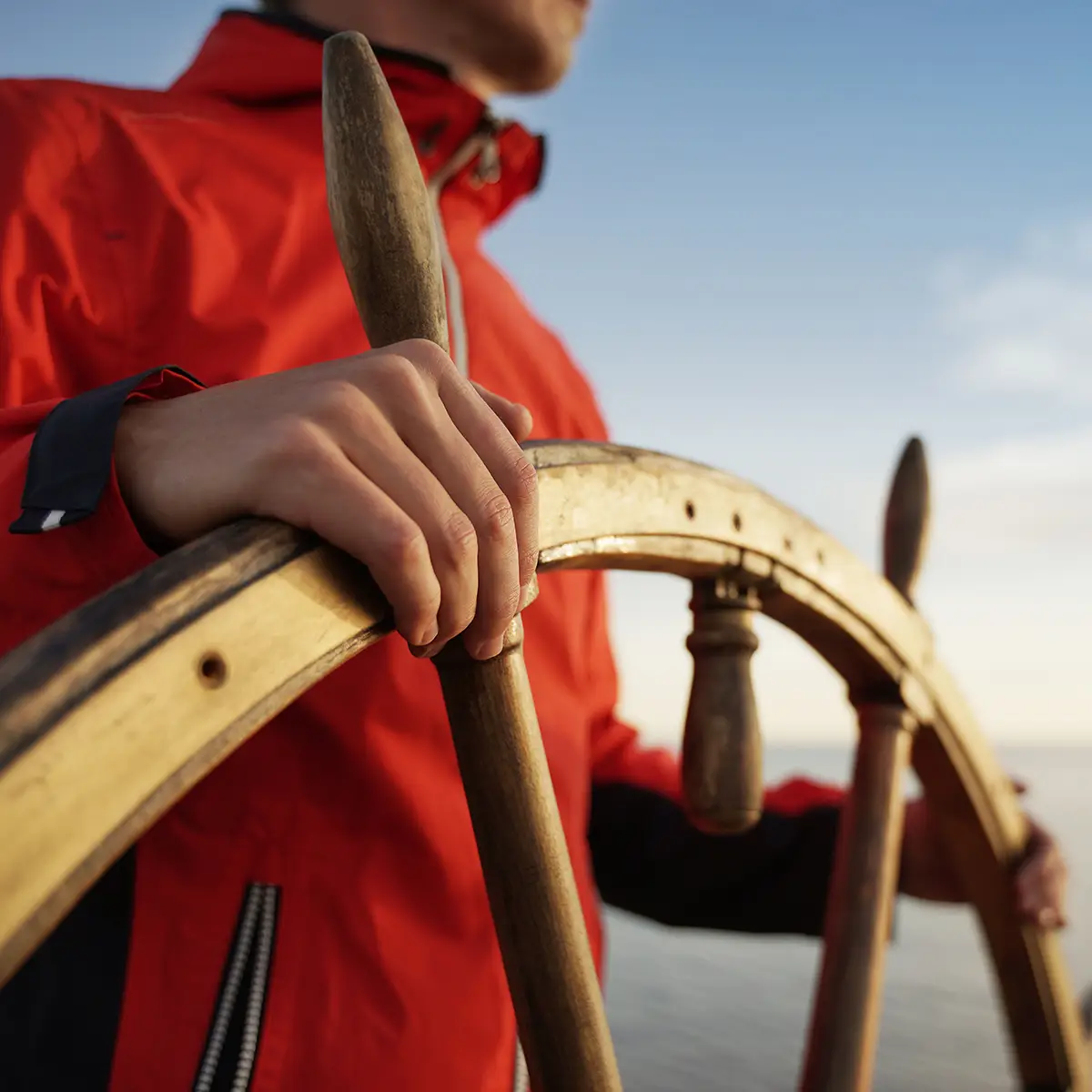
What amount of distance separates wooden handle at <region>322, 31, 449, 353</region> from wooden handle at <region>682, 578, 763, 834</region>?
1.08 feet

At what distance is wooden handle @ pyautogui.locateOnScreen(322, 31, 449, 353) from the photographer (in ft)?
1.35

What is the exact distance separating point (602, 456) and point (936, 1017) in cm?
404

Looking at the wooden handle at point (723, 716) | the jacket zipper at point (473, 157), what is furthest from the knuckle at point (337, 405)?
the jacket zipper at point (473, 157)

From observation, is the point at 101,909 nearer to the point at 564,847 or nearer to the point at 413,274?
the point at 564,847

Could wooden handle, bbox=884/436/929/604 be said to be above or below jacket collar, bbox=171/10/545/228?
below

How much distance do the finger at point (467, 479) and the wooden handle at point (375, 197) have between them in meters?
0.06

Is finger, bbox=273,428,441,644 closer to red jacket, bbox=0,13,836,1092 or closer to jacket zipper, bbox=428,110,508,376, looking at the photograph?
red jacket, bbox=0,13,836,1092

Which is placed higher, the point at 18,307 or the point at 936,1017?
the point at 18,307

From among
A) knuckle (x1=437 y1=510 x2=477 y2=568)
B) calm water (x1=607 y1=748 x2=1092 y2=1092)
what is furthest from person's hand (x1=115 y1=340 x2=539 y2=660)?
calm water (x1=607 y1=748 x2=1092 y2=1092)

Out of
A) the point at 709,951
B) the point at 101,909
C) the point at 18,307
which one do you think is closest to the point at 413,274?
the point at 18,307

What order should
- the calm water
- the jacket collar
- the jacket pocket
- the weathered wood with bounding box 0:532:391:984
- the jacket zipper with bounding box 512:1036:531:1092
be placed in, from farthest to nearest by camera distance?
the calm water
the jacket collar
the jacket zipper with bounding box 512:1036:531:1092
the jacket pocket
the weathered wood with bounding box 0:532:391:984

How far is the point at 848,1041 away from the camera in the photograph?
2.63ft

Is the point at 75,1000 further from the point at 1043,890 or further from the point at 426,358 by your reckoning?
the point at 1043,890

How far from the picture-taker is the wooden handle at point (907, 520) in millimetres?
984
